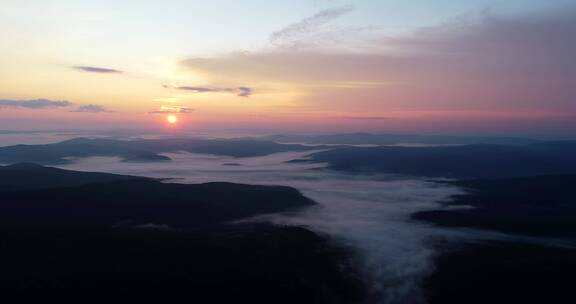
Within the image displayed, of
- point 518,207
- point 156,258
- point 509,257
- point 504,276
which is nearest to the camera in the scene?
point 504,276

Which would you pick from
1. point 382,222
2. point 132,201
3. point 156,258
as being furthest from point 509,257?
point 132,201

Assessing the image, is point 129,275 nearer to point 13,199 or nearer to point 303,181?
point 13,199

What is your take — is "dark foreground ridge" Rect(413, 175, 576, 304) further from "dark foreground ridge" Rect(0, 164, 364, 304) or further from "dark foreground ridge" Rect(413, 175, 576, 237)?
"dark foreground ridge" Rect(0, 164, 364, 304)

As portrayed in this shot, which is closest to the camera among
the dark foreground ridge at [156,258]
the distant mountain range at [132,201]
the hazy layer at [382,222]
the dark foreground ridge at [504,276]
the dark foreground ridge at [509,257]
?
the dark foreground ridge at [156,258]

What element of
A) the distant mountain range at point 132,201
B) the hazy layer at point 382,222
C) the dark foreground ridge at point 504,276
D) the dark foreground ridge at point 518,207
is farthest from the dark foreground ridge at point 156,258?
the dark foreground ridge at point 518,207

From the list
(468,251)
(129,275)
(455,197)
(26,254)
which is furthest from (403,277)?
(455,197)

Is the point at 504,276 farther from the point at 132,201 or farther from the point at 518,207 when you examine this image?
the point at 132,201

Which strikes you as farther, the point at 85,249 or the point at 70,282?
the point at 85,249

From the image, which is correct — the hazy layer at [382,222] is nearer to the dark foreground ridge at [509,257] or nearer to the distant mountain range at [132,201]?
the dark foreground ridge at [509,257]
